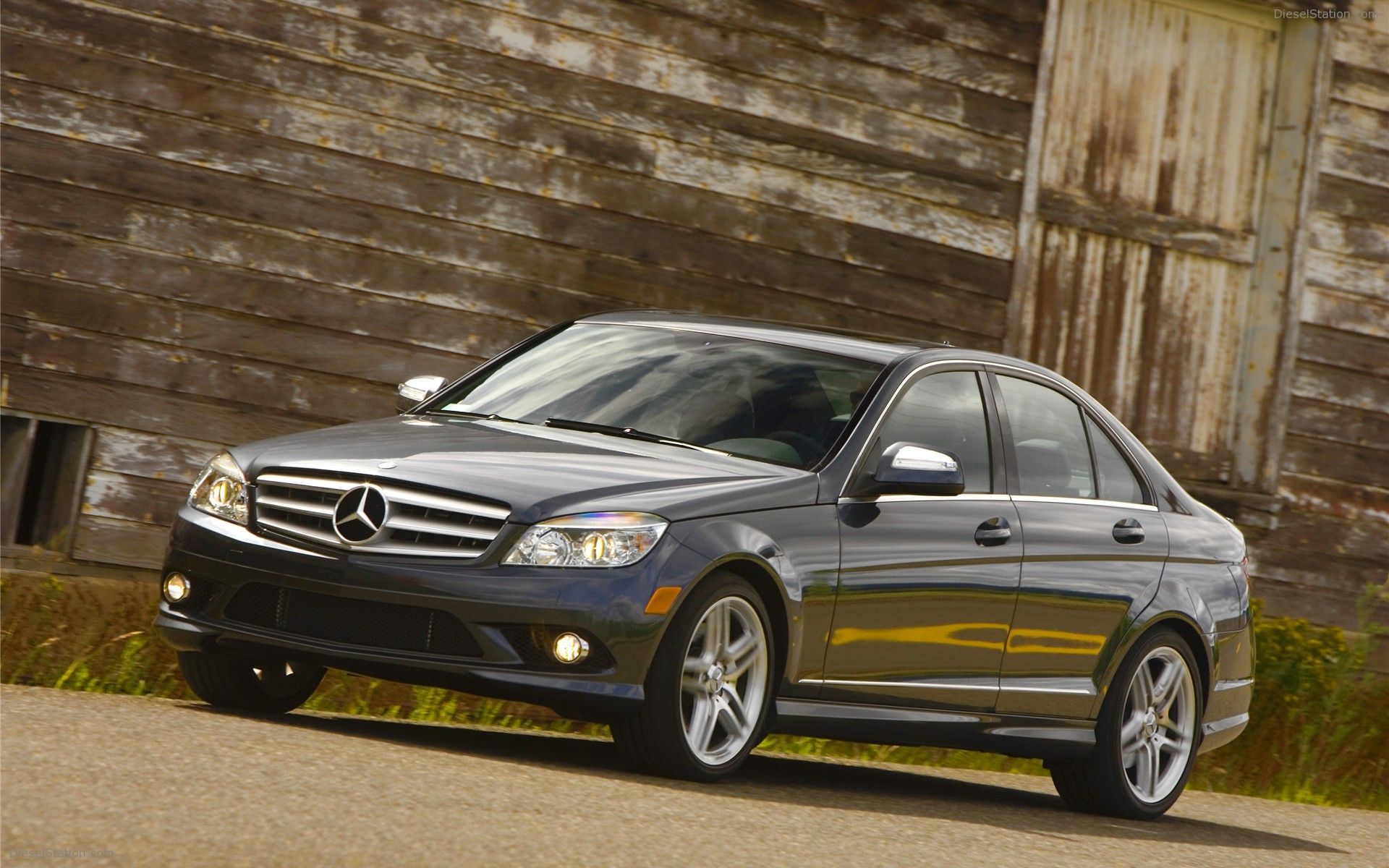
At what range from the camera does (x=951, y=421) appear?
24.0ft

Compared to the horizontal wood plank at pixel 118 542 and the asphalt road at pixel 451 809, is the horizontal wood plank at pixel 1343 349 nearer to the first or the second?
the asphalt road at pixel 451 809

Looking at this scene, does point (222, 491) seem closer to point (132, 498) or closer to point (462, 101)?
point (132, 498)

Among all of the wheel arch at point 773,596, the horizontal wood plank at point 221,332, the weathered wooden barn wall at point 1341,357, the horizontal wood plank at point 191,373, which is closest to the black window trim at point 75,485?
the horizontal wood plank at point 191,373

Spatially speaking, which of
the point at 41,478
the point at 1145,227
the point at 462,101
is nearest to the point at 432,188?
the point at 462,101

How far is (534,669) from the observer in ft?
19.2

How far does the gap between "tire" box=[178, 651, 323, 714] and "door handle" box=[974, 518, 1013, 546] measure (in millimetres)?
2422

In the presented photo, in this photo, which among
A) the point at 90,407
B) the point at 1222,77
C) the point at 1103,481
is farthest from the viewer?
the point at 1222,77

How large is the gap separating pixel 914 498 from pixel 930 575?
278 millimetres

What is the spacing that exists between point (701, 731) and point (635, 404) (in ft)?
4.52

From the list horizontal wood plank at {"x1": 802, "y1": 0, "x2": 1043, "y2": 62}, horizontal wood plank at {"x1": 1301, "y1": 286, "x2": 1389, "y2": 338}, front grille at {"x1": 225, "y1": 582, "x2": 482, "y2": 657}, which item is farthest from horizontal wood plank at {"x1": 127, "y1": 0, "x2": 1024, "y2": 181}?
front grille at {"x1": 225, "y1": 582, "x2": 482, "y2": 657}

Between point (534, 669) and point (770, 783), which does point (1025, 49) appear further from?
point (534, 669)

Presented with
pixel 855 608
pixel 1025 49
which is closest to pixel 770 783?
pixel 855 608

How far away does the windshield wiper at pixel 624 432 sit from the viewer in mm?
6715

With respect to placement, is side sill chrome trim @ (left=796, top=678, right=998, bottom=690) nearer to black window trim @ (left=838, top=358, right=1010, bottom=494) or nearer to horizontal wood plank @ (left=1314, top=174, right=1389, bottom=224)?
black window trim @ (left=838, top=358, right=1010, bottom=494)
